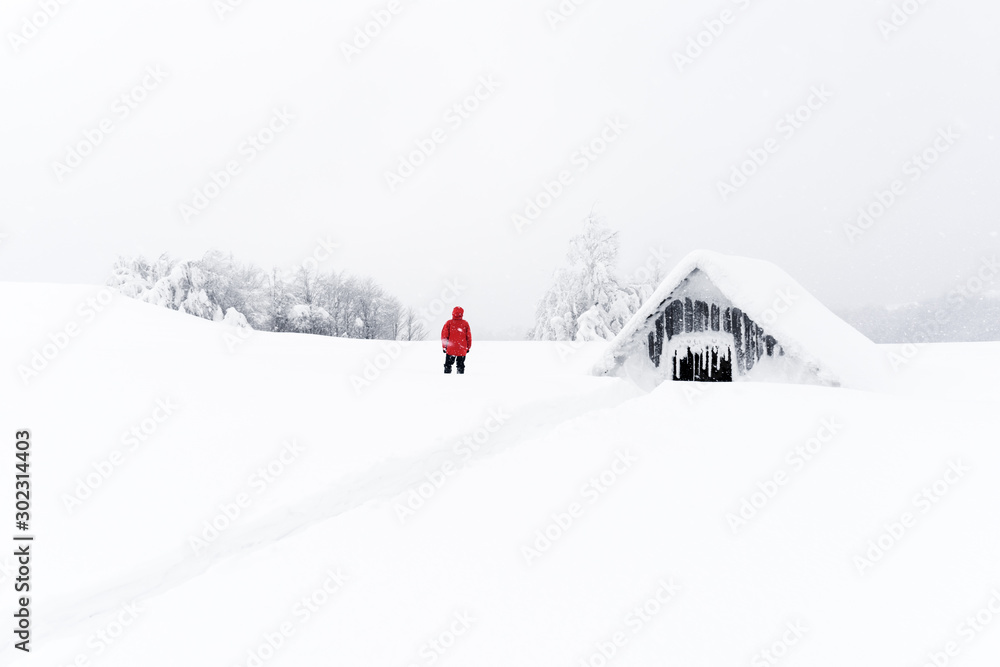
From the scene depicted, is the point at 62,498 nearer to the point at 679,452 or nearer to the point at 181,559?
the point at 181,559

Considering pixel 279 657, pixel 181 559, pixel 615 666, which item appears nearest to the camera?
pixel 615 666

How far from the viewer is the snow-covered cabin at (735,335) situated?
995 centimetres

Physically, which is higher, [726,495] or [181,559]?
[726,495]

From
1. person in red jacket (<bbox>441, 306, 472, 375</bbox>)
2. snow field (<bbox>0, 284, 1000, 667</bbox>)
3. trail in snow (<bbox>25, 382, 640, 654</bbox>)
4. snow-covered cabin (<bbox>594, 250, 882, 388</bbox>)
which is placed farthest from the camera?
person in red jacket (<bbox>441, 306, 472, 375</bbox>)

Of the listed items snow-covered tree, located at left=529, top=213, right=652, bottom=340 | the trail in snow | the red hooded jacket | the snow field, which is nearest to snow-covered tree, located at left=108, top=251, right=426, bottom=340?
snow-covered tree, located at left=529, top=213, right=652, bottom=340

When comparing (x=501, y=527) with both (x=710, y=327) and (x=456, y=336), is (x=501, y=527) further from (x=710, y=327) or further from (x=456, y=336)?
(x=710, y=327)

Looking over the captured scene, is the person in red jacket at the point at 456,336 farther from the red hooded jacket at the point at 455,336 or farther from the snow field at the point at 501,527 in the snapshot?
the snow field at the point at 501,527

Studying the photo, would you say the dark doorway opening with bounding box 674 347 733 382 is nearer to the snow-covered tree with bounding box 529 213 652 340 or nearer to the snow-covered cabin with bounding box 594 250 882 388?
the snow-covered cabin with bounding box 594 250 882 388

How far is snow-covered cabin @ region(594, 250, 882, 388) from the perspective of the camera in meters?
9.95

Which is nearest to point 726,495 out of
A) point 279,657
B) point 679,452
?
point 679,452

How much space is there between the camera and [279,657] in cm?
349

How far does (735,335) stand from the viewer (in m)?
11.0

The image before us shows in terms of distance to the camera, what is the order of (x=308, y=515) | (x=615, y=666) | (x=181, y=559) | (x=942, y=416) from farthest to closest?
(x=942, y=416), (x=308, y=515), (x=181, y=559), (x=615, y=666)

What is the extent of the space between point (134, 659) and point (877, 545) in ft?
17.4
